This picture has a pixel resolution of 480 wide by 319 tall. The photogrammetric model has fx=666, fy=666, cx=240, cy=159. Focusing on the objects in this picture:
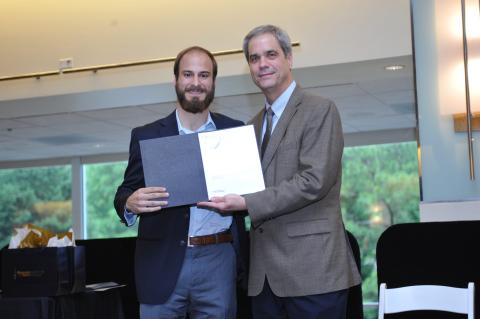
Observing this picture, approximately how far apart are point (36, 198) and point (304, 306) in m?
12.1

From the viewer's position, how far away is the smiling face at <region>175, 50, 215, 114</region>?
2.70m

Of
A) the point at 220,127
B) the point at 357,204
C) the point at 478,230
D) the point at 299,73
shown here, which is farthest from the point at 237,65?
the point at 357,204

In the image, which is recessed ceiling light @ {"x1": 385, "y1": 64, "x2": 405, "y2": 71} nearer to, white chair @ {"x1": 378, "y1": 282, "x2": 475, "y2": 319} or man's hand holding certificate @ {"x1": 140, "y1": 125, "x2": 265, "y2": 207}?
white chair @ {"x1": 378, "y1": 282, "x2": 475, "y2": 319}

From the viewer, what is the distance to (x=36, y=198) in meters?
13.7

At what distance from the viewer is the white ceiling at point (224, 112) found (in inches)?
270

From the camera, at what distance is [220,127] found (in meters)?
2.82

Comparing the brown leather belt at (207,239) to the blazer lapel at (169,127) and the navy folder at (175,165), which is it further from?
the blazer lapel at (169,127)

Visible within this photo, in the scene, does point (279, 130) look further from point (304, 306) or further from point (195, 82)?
point (304, 306)

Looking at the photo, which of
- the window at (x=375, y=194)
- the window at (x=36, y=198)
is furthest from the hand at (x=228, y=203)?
the window at (x=36, y=198)

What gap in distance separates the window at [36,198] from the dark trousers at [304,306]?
11.0 meters

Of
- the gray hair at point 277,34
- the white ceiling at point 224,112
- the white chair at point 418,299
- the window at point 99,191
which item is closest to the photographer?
the gray hair at point 277,34

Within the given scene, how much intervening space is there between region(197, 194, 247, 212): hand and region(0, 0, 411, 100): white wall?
394cm

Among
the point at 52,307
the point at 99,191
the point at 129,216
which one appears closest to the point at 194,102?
the point at 129,216

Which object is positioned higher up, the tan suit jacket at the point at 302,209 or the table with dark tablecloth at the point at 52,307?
the tan suit jacket at the point at 302,209
